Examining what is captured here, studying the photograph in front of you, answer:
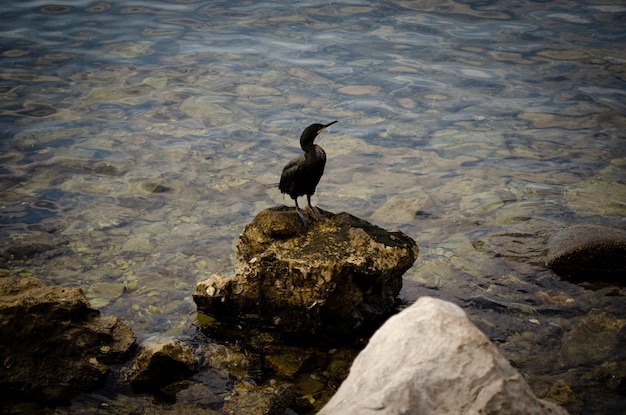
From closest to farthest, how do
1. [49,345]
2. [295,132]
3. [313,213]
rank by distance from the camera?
[49,345] < [313,213] < [295,132]

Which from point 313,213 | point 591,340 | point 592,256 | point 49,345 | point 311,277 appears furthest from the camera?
point 592,256

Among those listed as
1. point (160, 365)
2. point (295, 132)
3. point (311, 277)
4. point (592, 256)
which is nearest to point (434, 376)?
point (311, 277)

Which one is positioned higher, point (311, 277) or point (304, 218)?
point (304, 218)

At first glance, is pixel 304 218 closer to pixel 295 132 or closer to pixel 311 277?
pixel 311 277

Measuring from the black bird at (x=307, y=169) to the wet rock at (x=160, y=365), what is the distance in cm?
166

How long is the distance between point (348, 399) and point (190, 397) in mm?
2078

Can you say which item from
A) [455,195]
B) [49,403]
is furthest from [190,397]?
[455,195]

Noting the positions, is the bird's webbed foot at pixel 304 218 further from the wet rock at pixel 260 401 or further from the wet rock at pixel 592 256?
the wet rock at pixel 592 256

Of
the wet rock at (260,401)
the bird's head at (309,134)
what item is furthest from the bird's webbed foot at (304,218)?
the wet rock at (260,401)

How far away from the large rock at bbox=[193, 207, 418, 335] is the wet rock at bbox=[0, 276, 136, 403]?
1121mm

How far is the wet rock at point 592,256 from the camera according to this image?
6652 mm

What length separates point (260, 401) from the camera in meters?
4.91

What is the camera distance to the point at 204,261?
7574 millimetres

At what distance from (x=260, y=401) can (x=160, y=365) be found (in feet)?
2.89
